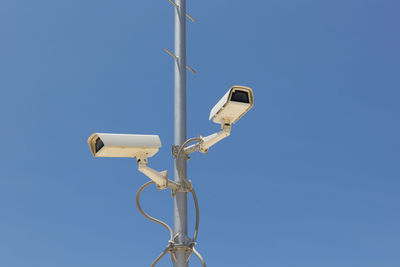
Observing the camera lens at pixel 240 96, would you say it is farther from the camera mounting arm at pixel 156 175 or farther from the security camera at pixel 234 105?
the camera mounting arm at pixel 156 175

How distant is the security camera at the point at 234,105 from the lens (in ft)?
18.1

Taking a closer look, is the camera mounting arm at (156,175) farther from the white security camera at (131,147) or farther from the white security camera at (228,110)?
the white security camera at (228,110)

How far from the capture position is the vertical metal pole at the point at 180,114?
220 inches

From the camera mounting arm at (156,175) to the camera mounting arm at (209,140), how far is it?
423 mm

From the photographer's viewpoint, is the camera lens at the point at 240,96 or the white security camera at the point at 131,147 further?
the camera lens at the point at 240,96

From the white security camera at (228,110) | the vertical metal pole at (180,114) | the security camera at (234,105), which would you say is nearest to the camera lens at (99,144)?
the vertical metal pole at (180,114)

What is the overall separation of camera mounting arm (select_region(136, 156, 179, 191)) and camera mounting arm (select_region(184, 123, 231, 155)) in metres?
0.42

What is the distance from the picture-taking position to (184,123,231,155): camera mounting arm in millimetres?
5613

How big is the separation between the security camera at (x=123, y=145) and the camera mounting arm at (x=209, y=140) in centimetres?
45

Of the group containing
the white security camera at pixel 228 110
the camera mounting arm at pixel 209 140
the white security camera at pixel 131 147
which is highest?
the white security camera at pixel 228 110

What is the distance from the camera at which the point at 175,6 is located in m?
6.68

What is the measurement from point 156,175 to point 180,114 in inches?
33.2

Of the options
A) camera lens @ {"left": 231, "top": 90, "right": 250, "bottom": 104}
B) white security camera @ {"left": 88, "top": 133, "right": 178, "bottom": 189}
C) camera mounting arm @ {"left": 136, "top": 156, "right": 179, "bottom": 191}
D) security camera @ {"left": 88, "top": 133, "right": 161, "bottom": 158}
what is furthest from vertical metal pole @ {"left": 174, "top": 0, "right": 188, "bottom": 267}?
camera lens @ {"left": 231, "top": 90, "right": 250, "bottom": 104}

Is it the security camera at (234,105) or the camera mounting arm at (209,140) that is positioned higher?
the security camera at (234,105)
